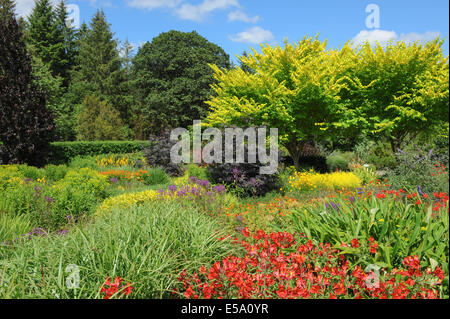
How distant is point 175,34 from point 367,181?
900 inches

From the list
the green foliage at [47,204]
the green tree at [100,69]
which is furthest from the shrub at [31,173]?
the green tree at [100,69]

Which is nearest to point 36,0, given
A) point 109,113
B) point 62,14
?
point 62,14

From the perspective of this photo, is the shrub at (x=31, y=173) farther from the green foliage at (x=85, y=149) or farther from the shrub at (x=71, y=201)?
the green foliage at (x=85, y=149)

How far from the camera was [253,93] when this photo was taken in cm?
1227

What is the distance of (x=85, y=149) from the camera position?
1695 centimetres

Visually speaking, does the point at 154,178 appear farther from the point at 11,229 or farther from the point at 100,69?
the point at 100,69

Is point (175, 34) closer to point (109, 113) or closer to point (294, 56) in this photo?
point (109, 113)

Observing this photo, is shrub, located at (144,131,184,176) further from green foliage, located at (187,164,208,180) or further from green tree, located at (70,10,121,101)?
green tree, located at (70,10,121,101)

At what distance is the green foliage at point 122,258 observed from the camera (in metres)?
2.49

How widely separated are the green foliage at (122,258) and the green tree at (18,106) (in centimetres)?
1073

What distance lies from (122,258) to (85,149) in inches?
628

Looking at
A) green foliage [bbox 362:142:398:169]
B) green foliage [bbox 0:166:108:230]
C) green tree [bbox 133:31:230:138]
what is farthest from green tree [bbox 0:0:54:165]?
green foliage [bbox 362:142:398:169]

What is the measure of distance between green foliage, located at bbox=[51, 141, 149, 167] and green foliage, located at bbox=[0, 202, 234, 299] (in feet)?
40.0

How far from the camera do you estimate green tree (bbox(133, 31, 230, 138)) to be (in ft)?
85.4
